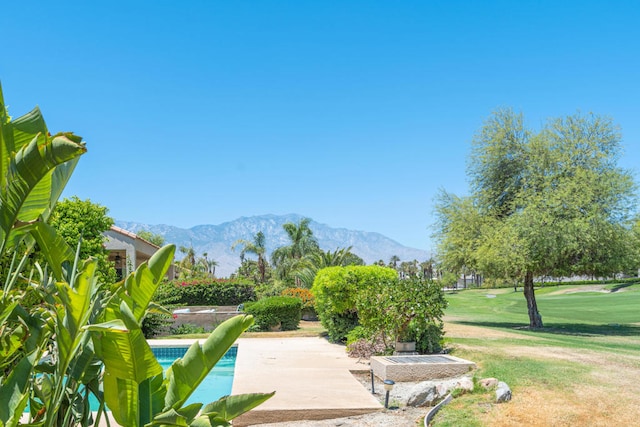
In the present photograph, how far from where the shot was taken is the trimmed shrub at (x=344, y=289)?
13914mm

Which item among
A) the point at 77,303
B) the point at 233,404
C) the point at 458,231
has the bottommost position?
the point at 233,404

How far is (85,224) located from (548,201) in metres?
15.6

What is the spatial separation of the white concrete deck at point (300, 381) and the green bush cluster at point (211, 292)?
12.8 metres

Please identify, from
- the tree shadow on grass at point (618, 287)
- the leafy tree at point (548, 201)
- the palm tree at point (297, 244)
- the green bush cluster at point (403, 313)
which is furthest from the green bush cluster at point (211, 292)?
the tree shadow on grass at point (618, 287)

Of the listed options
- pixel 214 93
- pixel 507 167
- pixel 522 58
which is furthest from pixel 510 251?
pixel 214 93

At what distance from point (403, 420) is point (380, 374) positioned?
9.41ft

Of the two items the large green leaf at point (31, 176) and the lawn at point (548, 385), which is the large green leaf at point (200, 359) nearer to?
the large green leaf at point (31, 176)

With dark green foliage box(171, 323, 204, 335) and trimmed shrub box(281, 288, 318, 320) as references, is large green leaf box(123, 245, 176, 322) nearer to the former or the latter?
dark green foliage box(171, 323, 204, 335)

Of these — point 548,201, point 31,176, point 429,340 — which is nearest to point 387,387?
point 429,340

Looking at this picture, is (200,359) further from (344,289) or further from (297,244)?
(297,244)

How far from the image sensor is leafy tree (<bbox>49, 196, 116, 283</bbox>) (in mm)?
10766

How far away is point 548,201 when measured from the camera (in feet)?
62.9

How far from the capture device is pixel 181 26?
19.6 meters

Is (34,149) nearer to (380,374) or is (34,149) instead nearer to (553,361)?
(380,374)
